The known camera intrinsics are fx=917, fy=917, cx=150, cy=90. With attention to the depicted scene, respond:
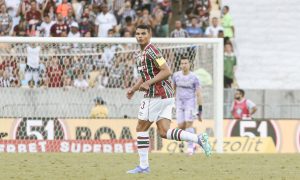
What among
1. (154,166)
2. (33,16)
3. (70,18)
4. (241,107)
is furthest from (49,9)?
(154,166)

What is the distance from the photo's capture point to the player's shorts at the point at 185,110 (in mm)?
20859

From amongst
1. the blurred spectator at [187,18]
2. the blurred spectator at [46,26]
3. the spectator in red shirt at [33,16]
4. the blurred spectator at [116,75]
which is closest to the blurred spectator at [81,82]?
the blurred spectator at [116,75]

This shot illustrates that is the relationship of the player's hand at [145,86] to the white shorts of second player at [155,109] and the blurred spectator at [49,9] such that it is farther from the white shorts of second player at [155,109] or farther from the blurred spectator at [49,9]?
the blurred spectator at [49,9]

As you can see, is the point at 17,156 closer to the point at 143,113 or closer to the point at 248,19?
the point at 143,113

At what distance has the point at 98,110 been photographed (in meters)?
23.0

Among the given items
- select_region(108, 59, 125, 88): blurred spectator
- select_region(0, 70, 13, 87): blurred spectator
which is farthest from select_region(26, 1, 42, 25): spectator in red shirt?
select_region(0, 70, 13, 87): blurred spectator

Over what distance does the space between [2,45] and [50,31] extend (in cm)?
447

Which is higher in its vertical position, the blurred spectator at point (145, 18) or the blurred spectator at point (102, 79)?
the blurred spectator at point (145, 18)

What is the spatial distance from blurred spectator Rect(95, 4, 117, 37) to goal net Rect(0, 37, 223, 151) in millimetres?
5290

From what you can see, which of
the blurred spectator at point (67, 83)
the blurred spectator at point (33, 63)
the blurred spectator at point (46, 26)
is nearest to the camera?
the blurred spectator at point (33, 63)

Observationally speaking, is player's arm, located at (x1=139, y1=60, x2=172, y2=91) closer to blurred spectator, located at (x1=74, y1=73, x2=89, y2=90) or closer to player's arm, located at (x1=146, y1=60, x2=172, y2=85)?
player's arm, located at (x1=146, y1=60, x2=172, y2=85)

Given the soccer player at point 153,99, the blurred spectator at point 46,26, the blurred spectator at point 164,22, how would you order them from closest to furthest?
the soccer player at point 153,99 → the blurred spectator at point 46,26 → the blurred spectator at point 164,22

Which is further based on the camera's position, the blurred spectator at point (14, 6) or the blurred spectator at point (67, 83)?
the blurred spectator at point (14, 6)

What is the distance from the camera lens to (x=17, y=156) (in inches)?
720
